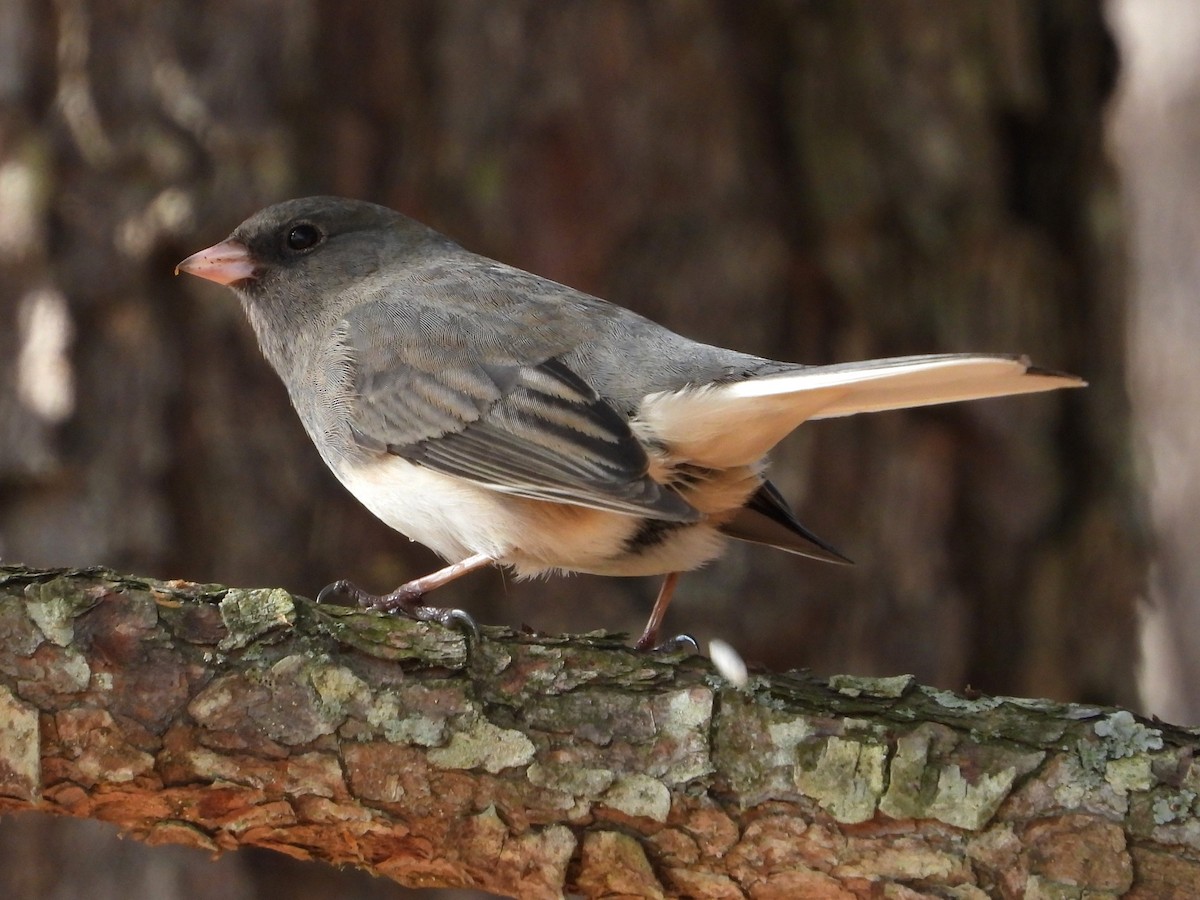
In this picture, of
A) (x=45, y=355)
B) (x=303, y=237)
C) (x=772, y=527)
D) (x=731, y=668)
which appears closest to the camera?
(x=731, y=668)

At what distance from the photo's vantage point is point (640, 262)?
13.8ft

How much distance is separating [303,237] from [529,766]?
2.01m

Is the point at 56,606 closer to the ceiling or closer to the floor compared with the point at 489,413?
closer to the floor

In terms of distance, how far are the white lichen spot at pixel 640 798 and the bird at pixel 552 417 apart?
49 centimetres

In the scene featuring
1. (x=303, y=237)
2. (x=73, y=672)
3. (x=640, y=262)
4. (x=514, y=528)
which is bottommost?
(x=73, y=672)

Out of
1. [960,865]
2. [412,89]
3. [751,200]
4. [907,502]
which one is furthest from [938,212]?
[960,865]

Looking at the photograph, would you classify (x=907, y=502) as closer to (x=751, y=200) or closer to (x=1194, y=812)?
(x=751, y=200)

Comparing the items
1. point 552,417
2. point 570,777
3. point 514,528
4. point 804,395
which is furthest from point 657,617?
point 570,777

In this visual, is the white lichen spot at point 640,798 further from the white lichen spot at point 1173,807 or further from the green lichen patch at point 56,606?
the green lichen patch at point 56,606

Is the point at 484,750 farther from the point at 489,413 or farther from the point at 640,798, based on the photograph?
the point at 489,413

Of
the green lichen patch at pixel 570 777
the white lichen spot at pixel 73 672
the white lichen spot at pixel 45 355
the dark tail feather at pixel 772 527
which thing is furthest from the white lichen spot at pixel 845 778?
the white lichen spot at pixel 45 355

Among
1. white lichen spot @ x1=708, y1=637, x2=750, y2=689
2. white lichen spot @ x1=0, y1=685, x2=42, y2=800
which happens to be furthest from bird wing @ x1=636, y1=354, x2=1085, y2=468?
white lichen spot @ x1=0, y1=685, x2=42, y2=800

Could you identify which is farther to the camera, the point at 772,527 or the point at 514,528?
the point at 772,527

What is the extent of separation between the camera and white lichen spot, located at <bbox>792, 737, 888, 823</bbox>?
2232 mm
